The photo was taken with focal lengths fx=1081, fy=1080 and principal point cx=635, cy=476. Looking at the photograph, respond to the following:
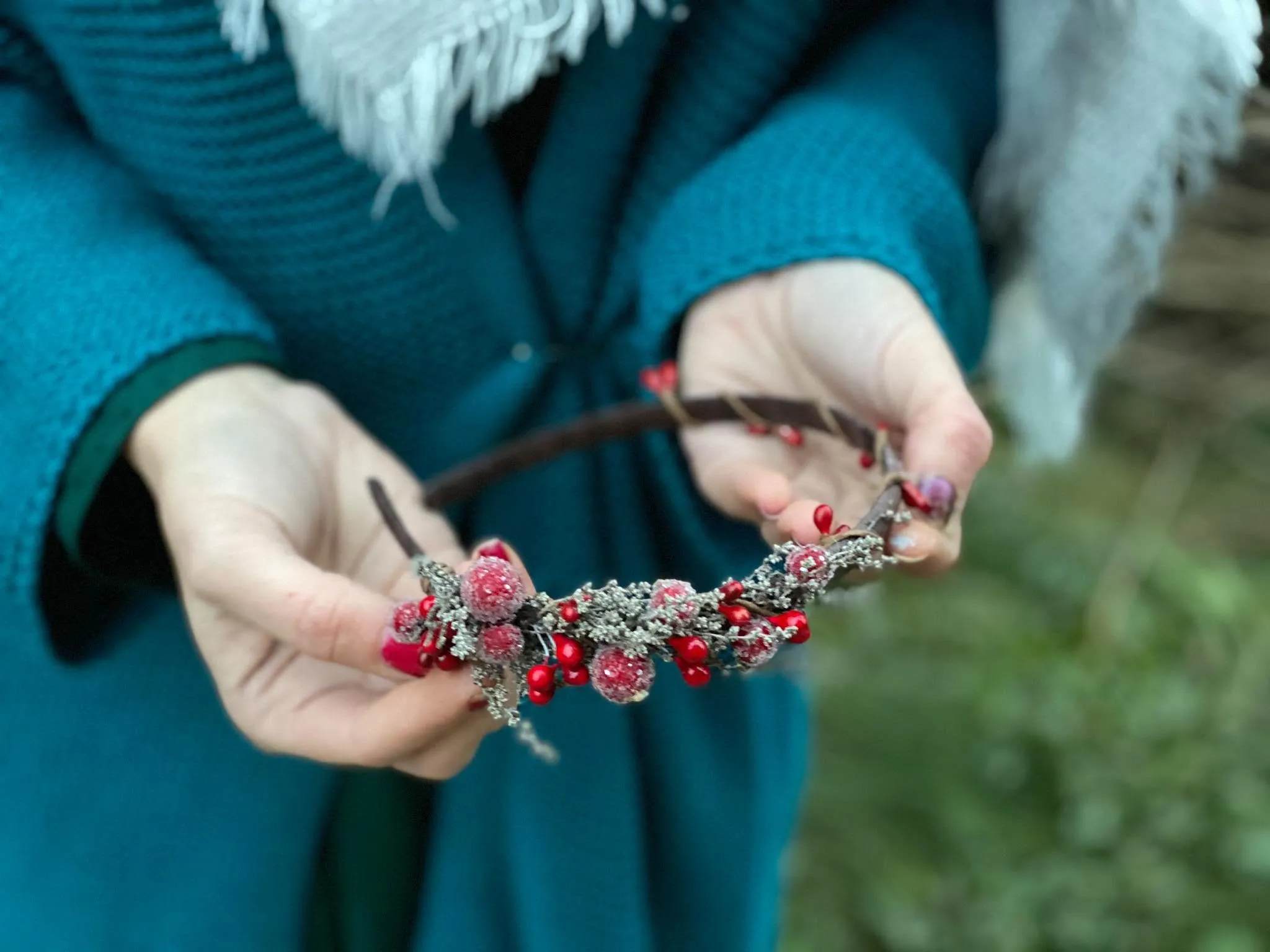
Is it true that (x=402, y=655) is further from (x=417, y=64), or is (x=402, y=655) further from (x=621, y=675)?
(x=417, y=64)

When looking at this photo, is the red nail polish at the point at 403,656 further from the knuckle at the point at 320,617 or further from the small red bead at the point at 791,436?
the small red bead at the point at 791,436

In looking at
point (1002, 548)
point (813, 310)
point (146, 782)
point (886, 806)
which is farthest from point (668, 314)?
point (1002, 548)

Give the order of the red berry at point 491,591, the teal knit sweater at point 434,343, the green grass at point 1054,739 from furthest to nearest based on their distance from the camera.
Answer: the green grass at point 1054,739, the teal knit sweater at point 434,343, the red berry at point 491,591

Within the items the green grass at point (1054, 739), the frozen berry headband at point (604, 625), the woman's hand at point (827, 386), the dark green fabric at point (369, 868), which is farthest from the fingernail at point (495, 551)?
the green grass at point (1054, 739)

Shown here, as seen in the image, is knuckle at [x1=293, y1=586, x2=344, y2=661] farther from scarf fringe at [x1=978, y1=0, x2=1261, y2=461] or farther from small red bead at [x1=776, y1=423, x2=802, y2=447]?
scarf fringe at [x1=978, y1=0, x2=1261, y2=461]

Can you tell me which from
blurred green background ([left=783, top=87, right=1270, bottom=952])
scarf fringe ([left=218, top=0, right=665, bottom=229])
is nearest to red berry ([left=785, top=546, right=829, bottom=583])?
scarf fringe ([left=218, top=0, right=665, bottom=229])

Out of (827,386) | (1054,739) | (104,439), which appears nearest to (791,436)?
(827,386)
